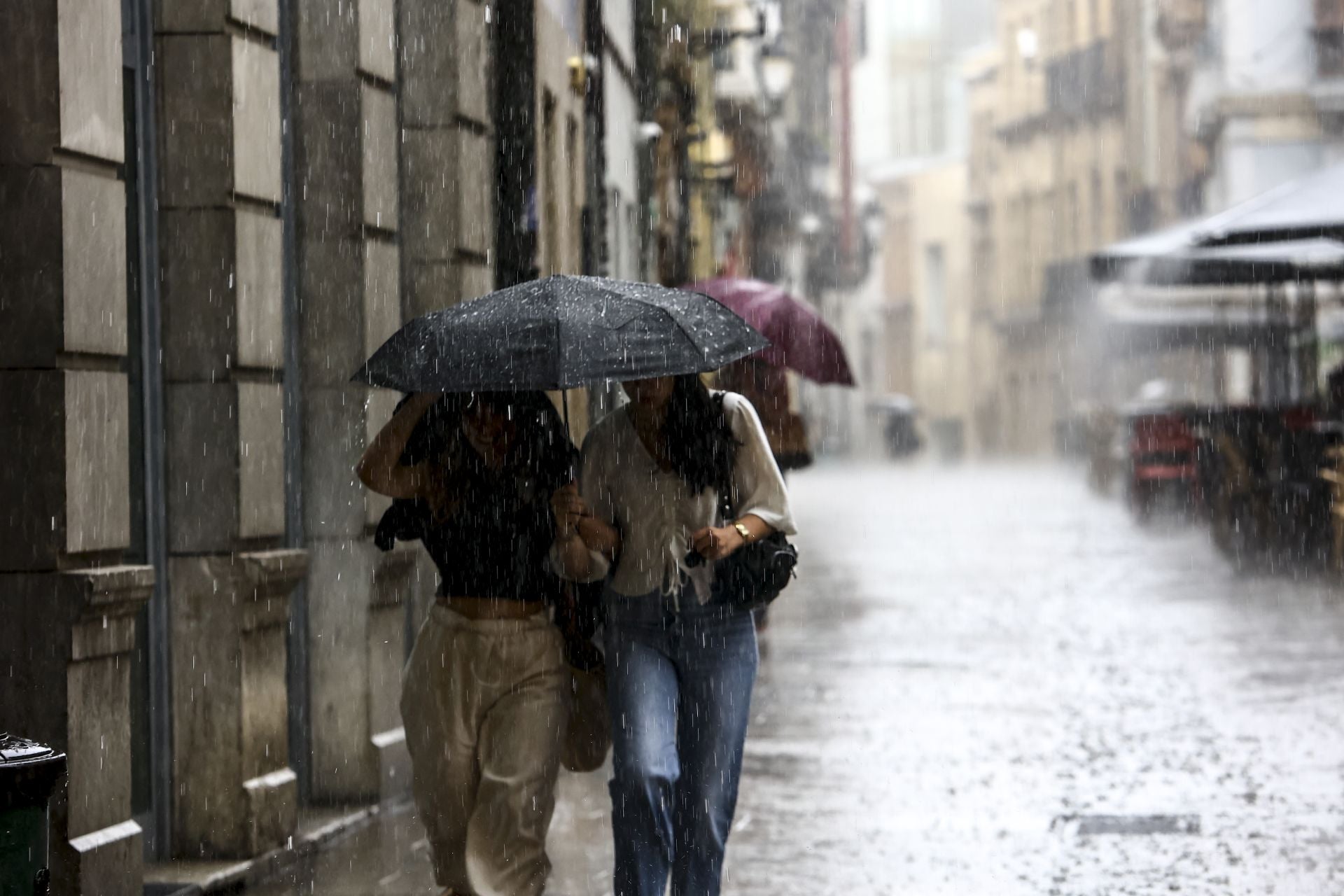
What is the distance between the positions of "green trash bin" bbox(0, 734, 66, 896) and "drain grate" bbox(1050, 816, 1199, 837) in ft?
13.6

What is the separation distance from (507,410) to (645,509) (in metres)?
0.41

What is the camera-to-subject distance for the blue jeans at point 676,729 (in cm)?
530

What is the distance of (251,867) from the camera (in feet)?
23.9

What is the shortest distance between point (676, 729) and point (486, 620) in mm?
514

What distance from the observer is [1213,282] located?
864 inches

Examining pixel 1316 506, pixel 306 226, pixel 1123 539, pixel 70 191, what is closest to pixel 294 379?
pixel 306 226

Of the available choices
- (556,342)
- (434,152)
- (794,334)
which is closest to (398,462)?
(556,342)

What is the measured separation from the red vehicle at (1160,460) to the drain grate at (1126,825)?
19.7 m

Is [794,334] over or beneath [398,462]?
over

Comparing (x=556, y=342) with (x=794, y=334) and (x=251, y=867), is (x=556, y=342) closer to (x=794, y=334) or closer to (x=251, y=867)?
(x=251, y=867)

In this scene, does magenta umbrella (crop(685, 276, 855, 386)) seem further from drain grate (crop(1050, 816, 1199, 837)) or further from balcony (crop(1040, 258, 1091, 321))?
balcony (crop(1040, 258, 1091, 321))

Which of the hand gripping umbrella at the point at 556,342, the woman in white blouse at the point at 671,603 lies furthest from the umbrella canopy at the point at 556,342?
the woman in white blouse at the point at 671,603

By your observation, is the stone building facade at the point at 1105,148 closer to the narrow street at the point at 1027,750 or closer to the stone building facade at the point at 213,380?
the narrow street at the point at 1027,750

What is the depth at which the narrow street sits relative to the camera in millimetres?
7141
